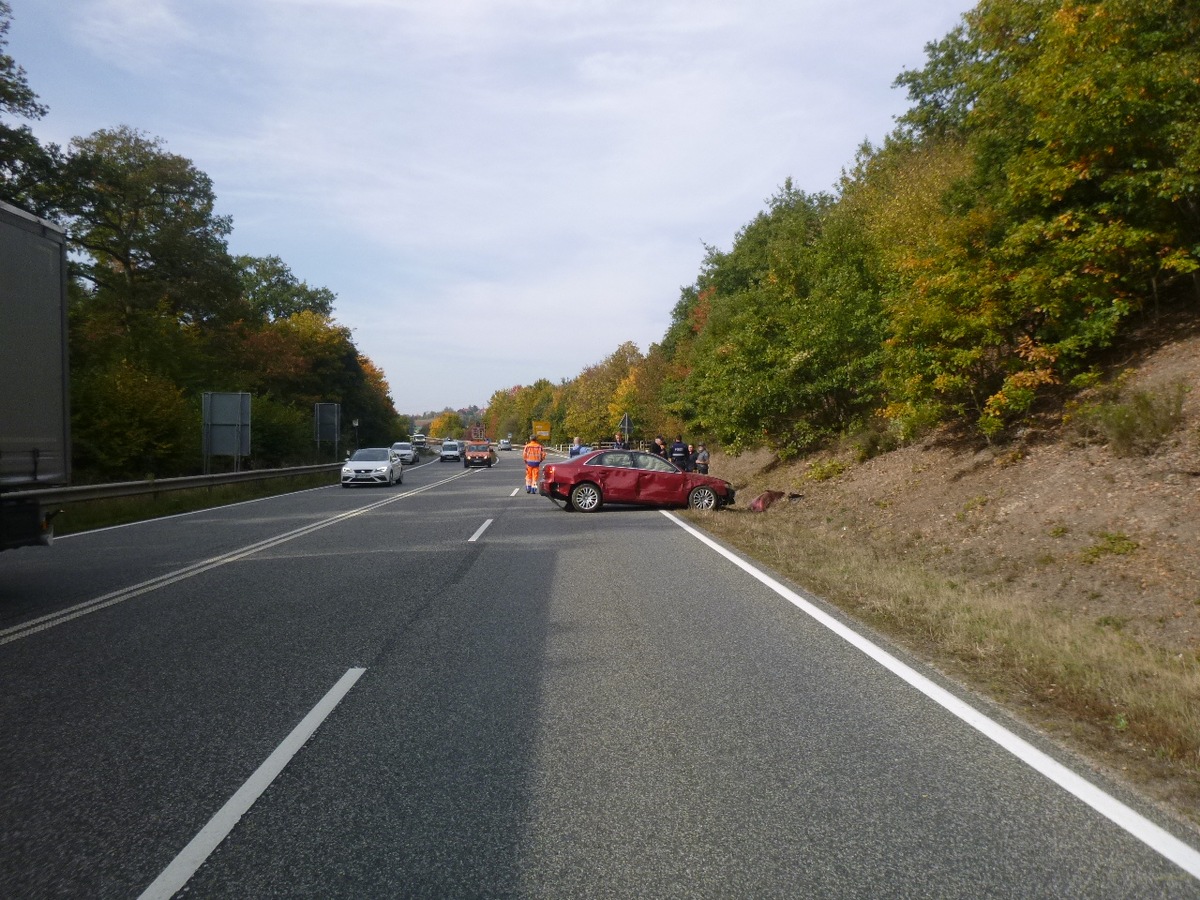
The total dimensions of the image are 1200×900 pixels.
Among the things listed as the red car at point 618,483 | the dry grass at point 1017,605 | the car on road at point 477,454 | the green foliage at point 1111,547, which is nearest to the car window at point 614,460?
the red car at point 618,483

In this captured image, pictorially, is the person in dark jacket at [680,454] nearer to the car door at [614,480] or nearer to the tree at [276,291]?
the car door at [614,480]

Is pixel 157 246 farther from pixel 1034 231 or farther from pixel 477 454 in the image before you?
pixel 1034 231

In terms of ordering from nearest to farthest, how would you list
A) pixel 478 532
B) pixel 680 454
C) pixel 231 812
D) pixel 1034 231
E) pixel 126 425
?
pixel 231 812 < pixel 1034 231 < pixel 478 532 < pixel 680 454 < pixel 126 425

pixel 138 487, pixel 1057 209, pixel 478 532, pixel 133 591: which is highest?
pixel 1057 209

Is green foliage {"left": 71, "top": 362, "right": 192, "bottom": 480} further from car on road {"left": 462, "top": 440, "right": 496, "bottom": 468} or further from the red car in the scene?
car on road {"left": 462, "top": 440, "right": 496, "bottom": 468}

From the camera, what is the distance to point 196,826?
12.0 ft

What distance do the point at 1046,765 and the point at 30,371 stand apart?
8792mm

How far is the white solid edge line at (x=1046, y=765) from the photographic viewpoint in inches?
133

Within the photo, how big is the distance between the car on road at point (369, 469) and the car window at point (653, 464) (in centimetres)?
1492

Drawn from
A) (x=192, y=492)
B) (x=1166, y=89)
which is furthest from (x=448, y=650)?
(x=192, y=492)

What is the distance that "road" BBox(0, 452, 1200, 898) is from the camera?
328cm

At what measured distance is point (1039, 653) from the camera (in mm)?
6289

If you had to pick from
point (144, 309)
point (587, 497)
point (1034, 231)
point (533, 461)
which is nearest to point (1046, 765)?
point (1034, 231)

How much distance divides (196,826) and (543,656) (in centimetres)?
312
